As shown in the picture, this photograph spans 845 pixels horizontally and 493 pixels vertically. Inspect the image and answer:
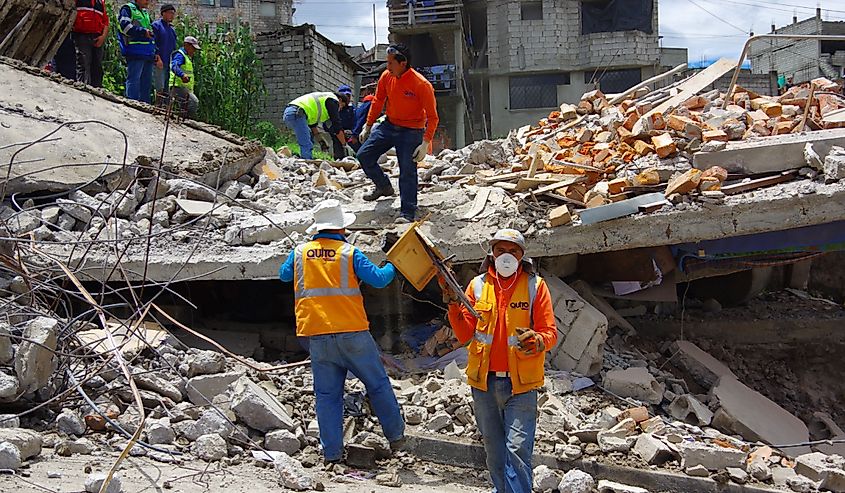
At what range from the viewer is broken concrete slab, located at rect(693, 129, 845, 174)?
22.3ft

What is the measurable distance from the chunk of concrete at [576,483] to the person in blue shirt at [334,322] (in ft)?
3.67

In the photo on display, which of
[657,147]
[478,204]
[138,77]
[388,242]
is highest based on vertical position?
[138,77]

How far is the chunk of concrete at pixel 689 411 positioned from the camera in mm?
6242

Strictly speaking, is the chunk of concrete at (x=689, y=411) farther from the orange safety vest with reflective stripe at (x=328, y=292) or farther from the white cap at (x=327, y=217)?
the white cap at (x=327, y=217)

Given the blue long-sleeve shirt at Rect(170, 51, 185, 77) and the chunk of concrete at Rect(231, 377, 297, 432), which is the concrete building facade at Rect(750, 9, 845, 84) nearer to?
the blue long-sleeve shirt at Rect(170, 51, 185, 77)

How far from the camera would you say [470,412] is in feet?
18.7

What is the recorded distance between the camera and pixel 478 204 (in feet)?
23.6

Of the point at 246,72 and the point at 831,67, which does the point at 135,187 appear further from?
the point at 831,67

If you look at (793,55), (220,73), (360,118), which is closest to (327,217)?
(360,118)

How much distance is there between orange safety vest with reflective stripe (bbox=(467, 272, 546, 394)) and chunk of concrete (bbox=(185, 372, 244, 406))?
2103 mm

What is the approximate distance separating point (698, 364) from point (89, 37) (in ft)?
26.2

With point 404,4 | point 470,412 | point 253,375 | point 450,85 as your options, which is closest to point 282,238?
point 253,375

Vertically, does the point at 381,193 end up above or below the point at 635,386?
above

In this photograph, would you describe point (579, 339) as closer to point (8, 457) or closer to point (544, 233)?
point (544, 233)
